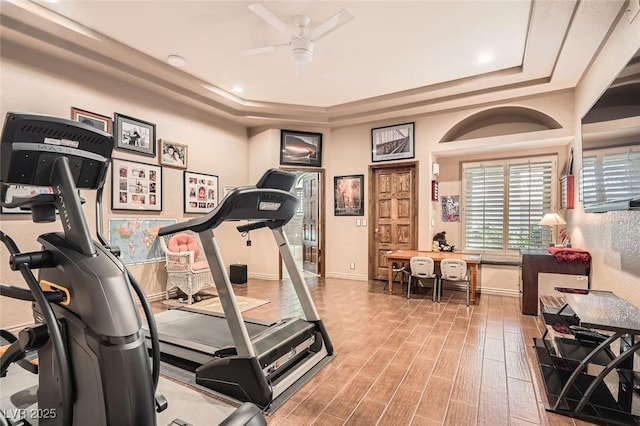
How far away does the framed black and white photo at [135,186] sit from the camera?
4.26m

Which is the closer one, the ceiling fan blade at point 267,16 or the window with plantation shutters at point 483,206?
the ceiling fan blade at point 267,16

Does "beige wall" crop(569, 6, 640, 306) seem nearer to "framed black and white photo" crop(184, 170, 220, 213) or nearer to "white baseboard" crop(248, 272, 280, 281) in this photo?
"white baseboard" crop(248, 272, 280, 281)

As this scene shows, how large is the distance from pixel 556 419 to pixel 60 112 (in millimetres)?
5327

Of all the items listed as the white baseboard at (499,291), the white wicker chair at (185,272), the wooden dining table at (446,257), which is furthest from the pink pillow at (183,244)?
the white baseboard at (499,291)

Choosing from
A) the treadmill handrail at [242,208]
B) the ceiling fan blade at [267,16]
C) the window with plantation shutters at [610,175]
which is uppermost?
the ceiling fan blade at [267,16]

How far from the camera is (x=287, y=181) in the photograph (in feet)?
8.20

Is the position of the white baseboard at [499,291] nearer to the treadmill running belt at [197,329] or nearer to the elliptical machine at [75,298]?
the treadmill running belt at [197,329]

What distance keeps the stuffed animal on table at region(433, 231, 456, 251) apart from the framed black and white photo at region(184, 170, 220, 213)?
12.7 feet

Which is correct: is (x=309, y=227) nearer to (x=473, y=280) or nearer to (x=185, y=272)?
(x=185, y=272)

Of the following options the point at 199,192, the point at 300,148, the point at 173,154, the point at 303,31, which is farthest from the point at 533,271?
the point at 173,154

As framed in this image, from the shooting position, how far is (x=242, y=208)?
211 centimetres

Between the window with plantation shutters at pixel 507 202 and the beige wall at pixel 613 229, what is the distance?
110cm

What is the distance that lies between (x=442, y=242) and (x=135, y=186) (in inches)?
197

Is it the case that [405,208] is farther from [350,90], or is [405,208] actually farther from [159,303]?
[159,303]
